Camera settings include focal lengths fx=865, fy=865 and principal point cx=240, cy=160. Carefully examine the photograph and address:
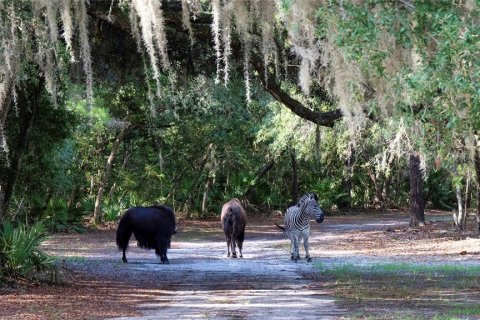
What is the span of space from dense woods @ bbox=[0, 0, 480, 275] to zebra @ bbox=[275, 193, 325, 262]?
7.36ft

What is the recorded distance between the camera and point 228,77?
10.7 metres

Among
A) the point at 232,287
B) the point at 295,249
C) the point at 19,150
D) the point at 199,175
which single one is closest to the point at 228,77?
the point at 232,287

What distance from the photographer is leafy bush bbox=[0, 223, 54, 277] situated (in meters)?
12.2

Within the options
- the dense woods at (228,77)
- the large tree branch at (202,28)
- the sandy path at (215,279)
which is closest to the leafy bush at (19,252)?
the dense woods at (228,77)

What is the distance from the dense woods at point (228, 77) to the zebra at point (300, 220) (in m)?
2.24

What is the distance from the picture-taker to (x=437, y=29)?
680 centimetres

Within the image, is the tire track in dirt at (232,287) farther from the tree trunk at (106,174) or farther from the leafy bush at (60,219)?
the tree trunk at (106,174)

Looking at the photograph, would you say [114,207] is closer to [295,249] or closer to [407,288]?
[295,249]

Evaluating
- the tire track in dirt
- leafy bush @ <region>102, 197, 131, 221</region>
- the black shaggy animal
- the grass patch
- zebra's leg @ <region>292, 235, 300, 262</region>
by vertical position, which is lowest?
the grass patch

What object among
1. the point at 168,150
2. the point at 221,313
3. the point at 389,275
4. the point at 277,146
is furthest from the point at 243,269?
the point at 168,150

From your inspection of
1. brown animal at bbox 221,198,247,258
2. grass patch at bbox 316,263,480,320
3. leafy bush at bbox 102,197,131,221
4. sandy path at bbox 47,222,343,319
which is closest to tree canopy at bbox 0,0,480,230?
leafy bush at bbox 102,197,131,221

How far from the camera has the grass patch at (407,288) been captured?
10273 millimetres

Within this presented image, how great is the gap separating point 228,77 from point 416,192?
16.7 metres

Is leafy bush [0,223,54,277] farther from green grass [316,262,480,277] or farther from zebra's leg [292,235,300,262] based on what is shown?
zebra's leg [292,235,300,262]
